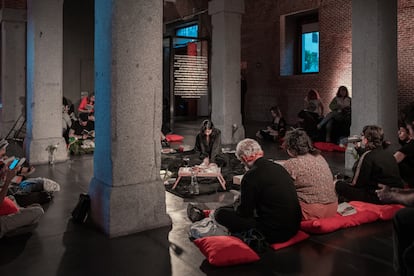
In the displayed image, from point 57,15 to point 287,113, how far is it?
39.4 ft

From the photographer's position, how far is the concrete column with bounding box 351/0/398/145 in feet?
24.8

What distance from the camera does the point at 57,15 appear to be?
8703 mm

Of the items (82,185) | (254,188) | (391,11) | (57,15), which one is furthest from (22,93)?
(254,188)

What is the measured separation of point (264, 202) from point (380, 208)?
197 cm

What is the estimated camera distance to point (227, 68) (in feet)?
39.1

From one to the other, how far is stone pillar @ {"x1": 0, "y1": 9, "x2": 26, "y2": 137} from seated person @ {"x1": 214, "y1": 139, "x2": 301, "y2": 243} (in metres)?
12.1

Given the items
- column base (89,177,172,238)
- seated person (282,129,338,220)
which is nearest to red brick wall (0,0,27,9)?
column base (89,177,172,238)

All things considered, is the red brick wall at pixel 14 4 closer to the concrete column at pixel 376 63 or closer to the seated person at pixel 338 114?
the seated person at pixel 338 114

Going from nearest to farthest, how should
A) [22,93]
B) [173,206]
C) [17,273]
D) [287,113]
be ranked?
[17,273] → [173,206] → [22,93] → [287,113]

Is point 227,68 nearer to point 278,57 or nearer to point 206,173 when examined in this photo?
point 206,173

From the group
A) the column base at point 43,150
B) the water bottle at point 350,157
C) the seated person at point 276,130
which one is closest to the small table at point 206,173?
the water bottle at point 350,157

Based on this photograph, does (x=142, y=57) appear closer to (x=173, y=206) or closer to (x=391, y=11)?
(x=173, y=206)

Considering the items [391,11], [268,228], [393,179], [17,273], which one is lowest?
[17,273]

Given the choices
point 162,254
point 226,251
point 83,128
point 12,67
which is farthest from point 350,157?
point 12,67
